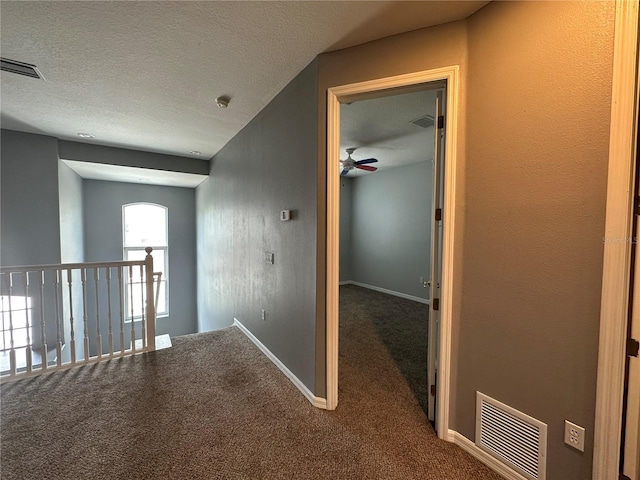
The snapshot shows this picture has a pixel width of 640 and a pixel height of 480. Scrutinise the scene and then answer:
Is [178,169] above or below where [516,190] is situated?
above

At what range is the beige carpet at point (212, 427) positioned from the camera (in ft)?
4.61

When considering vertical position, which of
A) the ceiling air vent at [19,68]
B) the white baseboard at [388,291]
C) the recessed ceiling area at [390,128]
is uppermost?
the recessed ceiling area at [390,128]

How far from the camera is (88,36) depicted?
163 cm

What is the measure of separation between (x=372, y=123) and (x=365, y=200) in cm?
322

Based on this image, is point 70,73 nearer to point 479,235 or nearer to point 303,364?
point 303,364

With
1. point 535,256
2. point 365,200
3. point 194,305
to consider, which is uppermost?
point 365,200

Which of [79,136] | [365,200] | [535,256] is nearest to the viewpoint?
[535,256]

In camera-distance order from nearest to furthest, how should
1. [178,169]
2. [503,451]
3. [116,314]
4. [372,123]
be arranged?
[503,451] < [372,123] < [178,169] < [116,314]

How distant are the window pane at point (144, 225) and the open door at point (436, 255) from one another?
621cm

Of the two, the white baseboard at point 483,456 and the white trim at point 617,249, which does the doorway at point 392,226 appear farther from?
the white trim at point 617,249

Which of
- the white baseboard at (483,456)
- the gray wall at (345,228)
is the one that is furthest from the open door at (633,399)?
the gray wall at (345,228)

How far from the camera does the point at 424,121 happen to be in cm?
298

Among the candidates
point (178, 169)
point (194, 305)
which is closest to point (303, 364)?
point (178, 169)

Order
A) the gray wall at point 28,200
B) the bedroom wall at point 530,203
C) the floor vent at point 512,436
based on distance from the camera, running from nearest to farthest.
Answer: the bedroom wall at point 530,203
the floor vent at point 512,436
the gray wall at point 28,200
